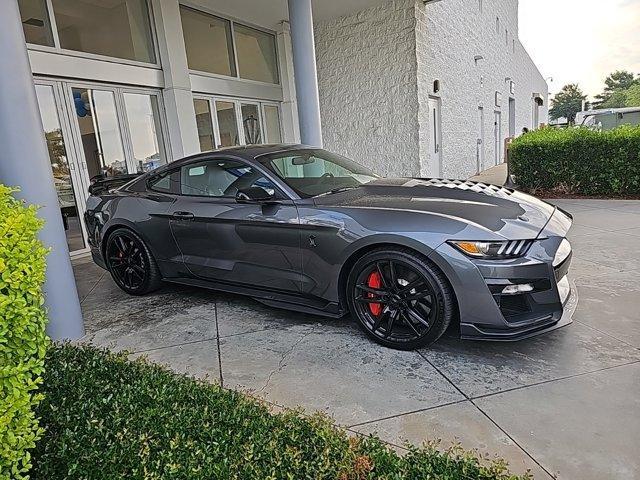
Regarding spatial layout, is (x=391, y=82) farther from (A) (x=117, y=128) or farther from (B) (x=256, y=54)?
(A) (x=117, y=128)

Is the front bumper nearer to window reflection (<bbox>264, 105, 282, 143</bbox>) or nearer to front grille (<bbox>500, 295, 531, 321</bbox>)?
front grille (<bbox>500, 295, 531, 321</bbox>)

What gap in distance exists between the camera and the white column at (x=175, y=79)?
7234 millimetres

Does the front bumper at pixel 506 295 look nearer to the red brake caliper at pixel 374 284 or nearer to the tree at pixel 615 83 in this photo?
the red brake caliper at pixel 374 284

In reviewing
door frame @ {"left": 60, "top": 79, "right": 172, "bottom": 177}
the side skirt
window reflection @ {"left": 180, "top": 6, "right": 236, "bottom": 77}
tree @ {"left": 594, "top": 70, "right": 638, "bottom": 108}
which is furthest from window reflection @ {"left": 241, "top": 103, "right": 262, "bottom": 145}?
tree @ {"left": 594, "top": 70, "right": 638, "bottom": 108}

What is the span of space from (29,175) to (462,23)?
496 inches

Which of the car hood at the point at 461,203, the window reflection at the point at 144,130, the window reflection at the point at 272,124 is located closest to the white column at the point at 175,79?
the window reflection at the point at 144,130

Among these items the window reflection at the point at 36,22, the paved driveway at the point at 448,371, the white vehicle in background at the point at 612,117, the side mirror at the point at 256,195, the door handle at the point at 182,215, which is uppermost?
the window reflection at the point at 36,22

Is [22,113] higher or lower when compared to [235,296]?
higher

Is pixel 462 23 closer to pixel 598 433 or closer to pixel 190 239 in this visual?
pixel 190 239

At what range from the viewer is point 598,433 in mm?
1979

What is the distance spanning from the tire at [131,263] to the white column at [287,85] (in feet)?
20.3

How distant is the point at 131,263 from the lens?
14.1 ft

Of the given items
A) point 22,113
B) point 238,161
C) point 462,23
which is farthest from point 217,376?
point 462,23

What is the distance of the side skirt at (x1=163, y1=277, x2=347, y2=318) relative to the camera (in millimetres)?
3117
